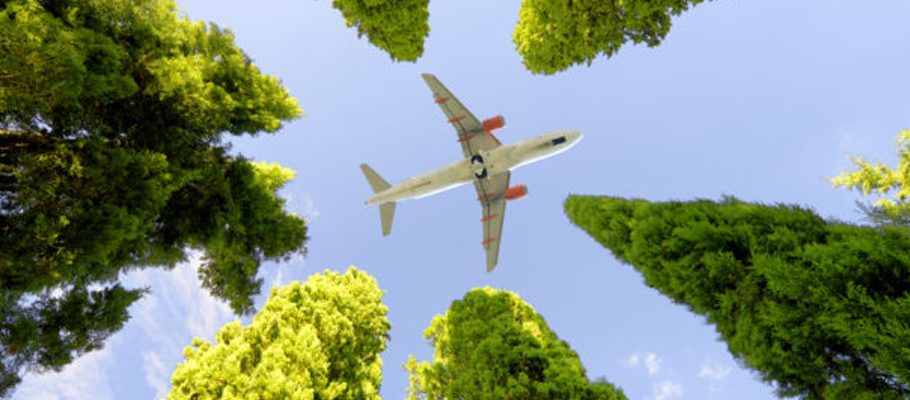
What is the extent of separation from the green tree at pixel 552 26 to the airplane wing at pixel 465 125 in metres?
2.02

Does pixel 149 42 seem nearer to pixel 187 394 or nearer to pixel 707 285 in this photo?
pixel 187 394

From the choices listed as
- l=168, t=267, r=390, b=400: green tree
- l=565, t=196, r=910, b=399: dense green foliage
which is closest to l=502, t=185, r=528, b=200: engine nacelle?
l=168, t=267, r=390, b=400: green tree

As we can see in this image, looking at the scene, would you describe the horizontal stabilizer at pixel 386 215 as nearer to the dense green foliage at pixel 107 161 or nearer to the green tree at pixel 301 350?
the green tree at pixel 301 350

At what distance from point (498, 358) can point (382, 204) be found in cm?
975

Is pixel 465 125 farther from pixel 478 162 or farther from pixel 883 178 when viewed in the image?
pixel 883 178

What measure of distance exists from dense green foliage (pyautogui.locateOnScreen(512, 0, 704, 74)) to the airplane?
2.94 meters

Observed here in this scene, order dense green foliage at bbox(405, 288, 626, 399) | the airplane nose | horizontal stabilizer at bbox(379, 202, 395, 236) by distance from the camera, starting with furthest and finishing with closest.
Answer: horizontal stabilizer at bbox(379, 202, 395, 236), the airplane nose, dense green foliage at bbox(405, 288, 626, 399)

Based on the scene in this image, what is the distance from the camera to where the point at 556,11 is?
11898 mm

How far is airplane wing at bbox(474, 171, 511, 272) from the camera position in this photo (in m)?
16.7

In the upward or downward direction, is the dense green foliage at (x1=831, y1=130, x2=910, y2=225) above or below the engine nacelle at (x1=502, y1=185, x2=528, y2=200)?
below

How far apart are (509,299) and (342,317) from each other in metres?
5.37

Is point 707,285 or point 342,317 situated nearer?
point 707,285

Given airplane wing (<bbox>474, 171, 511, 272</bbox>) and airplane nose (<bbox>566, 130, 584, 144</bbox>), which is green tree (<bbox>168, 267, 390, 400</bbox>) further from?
airplane nose (<bbox>566, 130, 584, 144</bbox>)

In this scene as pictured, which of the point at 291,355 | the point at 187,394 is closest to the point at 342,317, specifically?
the point at 291,355
